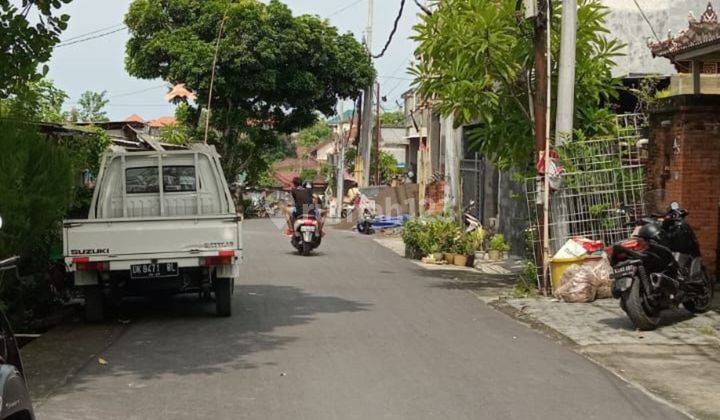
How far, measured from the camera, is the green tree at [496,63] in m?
13.8

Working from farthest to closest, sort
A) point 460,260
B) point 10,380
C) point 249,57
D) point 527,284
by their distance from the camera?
point 249,57 < point 460,260 < point 527,284 < point 10,380

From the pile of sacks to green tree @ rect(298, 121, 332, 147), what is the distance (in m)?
93.9

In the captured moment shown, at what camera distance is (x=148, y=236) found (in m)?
10.4

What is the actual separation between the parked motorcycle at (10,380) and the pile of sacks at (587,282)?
9.30 meters

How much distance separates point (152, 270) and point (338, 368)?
3440 millimetres

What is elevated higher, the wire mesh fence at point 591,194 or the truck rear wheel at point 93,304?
the wire mesh fence at point 591,194

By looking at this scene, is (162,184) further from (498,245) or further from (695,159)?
(498,245)

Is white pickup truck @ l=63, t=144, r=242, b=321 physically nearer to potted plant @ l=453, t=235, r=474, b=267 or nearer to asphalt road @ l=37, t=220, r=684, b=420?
asphalt road @ l=37, t=220, r=684, b=420

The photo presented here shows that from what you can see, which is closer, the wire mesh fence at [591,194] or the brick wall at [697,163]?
the brick wall at [697,163]

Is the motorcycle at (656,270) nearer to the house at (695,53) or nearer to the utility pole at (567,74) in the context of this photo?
the utility pole at (567,74)

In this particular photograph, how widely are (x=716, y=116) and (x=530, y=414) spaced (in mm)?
7766

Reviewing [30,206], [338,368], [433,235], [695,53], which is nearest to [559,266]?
[695,53]

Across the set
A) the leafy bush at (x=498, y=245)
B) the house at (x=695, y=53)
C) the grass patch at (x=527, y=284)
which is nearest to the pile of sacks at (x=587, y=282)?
the grass patch at (x=527, y=284)

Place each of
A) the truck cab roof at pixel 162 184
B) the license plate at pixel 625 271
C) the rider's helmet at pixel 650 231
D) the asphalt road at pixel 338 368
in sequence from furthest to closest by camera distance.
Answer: the truck cab roof at pixel 162 184
the rider's helmet at pixel 650 231
the license plate at pixel 625 271
the asphalt road at pixel 338 368
